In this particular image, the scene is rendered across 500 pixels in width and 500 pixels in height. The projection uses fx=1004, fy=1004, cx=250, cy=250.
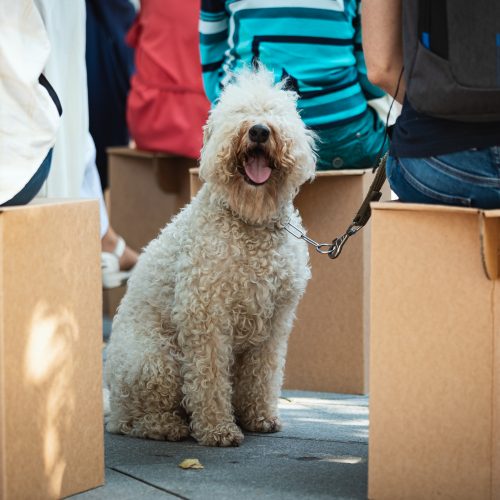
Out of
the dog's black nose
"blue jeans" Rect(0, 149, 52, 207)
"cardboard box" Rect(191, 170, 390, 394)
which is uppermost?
the dog's black nose

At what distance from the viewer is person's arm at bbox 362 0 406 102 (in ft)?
10.00

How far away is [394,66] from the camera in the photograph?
3100mm

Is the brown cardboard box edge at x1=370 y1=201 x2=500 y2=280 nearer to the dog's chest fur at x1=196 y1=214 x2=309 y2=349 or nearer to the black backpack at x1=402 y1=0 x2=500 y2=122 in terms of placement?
the black backpack at x1=402 y1=0 x2=500 y2=122

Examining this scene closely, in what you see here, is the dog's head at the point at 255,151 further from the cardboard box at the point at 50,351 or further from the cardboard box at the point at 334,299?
the cardboard box at the point at 334,299

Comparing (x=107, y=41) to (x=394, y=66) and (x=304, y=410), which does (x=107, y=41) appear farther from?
(x=394, y=66)

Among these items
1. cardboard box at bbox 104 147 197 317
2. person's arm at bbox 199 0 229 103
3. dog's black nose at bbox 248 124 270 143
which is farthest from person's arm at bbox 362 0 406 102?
cardboard box at bbox 104 147 197 317

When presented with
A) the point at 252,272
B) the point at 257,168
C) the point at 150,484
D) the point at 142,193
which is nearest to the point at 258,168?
the point at 257,168

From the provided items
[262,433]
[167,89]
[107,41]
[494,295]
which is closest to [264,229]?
[262,433]

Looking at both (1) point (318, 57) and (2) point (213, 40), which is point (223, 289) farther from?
(2) point (213, 40)

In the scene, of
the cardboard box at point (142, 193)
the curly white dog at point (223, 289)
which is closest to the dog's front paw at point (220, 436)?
the curly white dog at point (223, 289)

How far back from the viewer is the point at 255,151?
3.72 m

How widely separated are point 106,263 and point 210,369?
7.98 feet

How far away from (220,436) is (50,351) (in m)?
1.02

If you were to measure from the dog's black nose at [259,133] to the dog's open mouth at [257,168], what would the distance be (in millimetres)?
81
